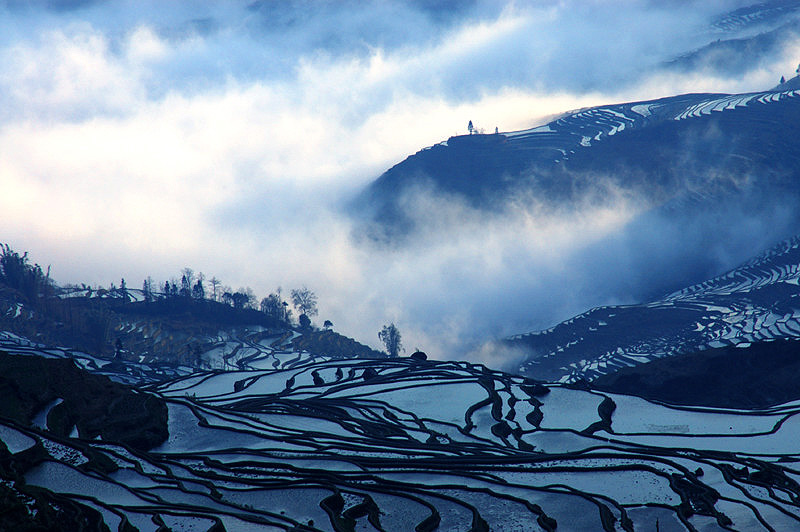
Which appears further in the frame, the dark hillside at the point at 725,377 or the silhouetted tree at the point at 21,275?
the silhouetted tree at the point at 21,275

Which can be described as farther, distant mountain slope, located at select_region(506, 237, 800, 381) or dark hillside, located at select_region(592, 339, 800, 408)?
distant mountain slope, located at select_region(506, 237, 800, 381)

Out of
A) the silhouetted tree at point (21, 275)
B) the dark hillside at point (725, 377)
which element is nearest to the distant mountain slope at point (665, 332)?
the dark hillside at point (725, 377)

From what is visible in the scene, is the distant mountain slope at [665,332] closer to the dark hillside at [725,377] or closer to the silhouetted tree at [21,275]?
the dark hillside at [725,377]

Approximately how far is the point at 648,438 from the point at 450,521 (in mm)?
32305

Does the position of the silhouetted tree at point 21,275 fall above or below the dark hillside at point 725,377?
above

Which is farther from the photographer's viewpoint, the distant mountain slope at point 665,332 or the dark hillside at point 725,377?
the distant mountain slope at point 665,332

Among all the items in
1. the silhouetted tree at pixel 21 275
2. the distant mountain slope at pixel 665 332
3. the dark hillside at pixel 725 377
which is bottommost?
the distant mountain slope at pixel 665 332

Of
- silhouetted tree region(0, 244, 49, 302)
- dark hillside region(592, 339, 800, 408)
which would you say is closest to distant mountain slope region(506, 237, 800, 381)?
dark hillside region(592, 339, 800, 408)

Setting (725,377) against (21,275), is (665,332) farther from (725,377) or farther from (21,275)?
(21,275)

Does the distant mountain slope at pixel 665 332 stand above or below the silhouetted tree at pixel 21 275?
below

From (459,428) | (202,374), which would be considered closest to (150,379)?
(202,374)

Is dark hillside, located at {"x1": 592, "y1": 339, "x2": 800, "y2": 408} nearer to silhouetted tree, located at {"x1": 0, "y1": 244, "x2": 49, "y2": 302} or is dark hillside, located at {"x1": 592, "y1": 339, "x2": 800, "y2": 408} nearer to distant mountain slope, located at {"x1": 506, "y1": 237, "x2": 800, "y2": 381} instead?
distant mountain slope, located at {"x1": 506, "y1": 237, "x2": 800, "y2": 381}

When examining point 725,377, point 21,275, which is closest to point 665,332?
point 725,377

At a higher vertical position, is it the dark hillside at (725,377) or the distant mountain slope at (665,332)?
the dark hillside at (725,377)
